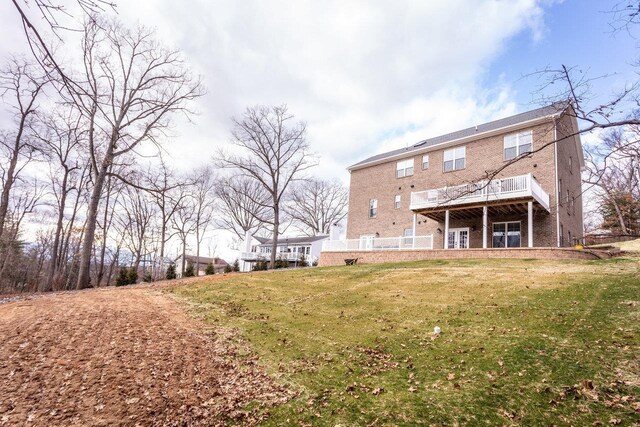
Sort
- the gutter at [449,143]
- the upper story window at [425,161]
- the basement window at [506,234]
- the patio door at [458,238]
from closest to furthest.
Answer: the basement window at [506,234]
the gutter at [449,143]
the patio door at [458,238]
the upper story window at [425,161]

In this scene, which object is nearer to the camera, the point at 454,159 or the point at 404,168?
the point at 454,159

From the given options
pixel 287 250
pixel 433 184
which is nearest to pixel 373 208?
pixel 433 184

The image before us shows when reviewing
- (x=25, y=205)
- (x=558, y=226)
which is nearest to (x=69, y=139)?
(x=25, y=205)

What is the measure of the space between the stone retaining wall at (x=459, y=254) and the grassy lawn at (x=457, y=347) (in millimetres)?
3540

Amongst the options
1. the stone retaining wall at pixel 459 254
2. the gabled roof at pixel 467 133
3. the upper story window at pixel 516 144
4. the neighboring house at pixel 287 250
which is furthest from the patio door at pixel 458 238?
the neighboring house at pixel 287 250

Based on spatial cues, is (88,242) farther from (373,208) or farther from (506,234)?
(506,234)

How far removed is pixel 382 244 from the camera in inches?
801

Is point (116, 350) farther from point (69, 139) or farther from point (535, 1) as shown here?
point (69, 139)

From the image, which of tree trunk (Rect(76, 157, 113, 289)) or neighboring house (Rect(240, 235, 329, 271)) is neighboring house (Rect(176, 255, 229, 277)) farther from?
tree trunk (Rect(76, 157, 113, 289))

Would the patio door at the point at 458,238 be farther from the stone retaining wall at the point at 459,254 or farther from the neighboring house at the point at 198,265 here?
the neighboring house at the point at 198,265

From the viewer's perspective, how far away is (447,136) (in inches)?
909

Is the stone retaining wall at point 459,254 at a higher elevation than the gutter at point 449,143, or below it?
below

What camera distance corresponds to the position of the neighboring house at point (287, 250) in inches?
1563

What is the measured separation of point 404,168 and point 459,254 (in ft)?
29.7
